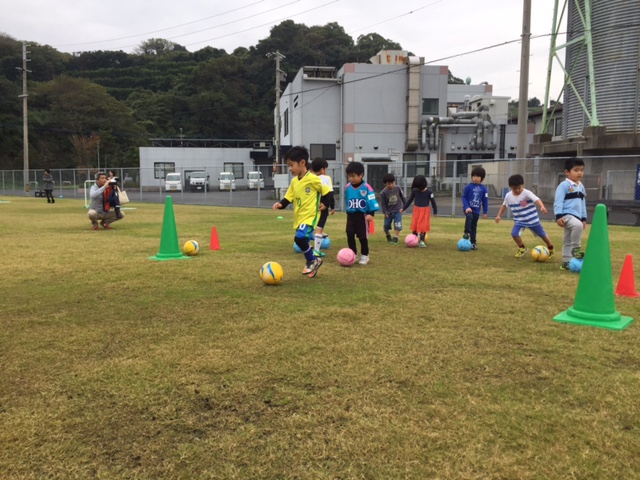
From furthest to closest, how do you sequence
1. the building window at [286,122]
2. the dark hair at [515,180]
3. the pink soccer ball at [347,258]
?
1. the building window at [286,122]
2. the dark hair at [515,180]
3. the pink soccer ball at [347,258]

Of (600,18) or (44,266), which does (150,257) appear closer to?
(44,266)

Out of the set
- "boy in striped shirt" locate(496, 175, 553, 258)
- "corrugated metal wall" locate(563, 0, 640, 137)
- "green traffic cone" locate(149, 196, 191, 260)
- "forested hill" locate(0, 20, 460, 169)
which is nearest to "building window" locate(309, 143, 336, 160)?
"corrugated metal wall" locate(563, 0, 640, 137)

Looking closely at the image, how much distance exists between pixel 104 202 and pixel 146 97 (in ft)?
242

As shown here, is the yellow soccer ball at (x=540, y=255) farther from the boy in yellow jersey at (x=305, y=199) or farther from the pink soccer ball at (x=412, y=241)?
the boy in yellow jersey at (x=305, y=199)

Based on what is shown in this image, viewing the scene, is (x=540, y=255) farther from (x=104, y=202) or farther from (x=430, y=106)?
(x=430, y=106)

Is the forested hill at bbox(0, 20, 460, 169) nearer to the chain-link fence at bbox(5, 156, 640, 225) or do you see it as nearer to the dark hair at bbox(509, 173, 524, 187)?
the chain-link fence at bbox(5, 156, 640, 225)

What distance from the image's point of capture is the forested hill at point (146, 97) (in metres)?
63.5

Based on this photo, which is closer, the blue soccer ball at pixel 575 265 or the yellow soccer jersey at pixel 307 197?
the yellow soccer jersey at pixel 307 197

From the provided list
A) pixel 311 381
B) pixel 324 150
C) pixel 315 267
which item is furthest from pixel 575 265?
pixel 324 150

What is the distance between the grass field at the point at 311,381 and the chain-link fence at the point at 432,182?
1482 centimetres

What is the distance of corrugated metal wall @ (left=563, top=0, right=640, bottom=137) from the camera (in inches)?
877

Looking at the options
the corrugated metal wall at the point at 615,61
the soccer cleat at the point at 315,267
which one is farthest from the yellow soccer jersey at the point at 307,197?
the corrugated metal wall at the point at 615,61

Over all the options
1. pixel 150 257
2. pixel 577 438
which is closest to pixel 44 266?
pixel 150 257

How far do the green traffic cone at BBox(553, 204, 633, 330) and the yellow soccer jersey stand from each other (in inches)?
136
